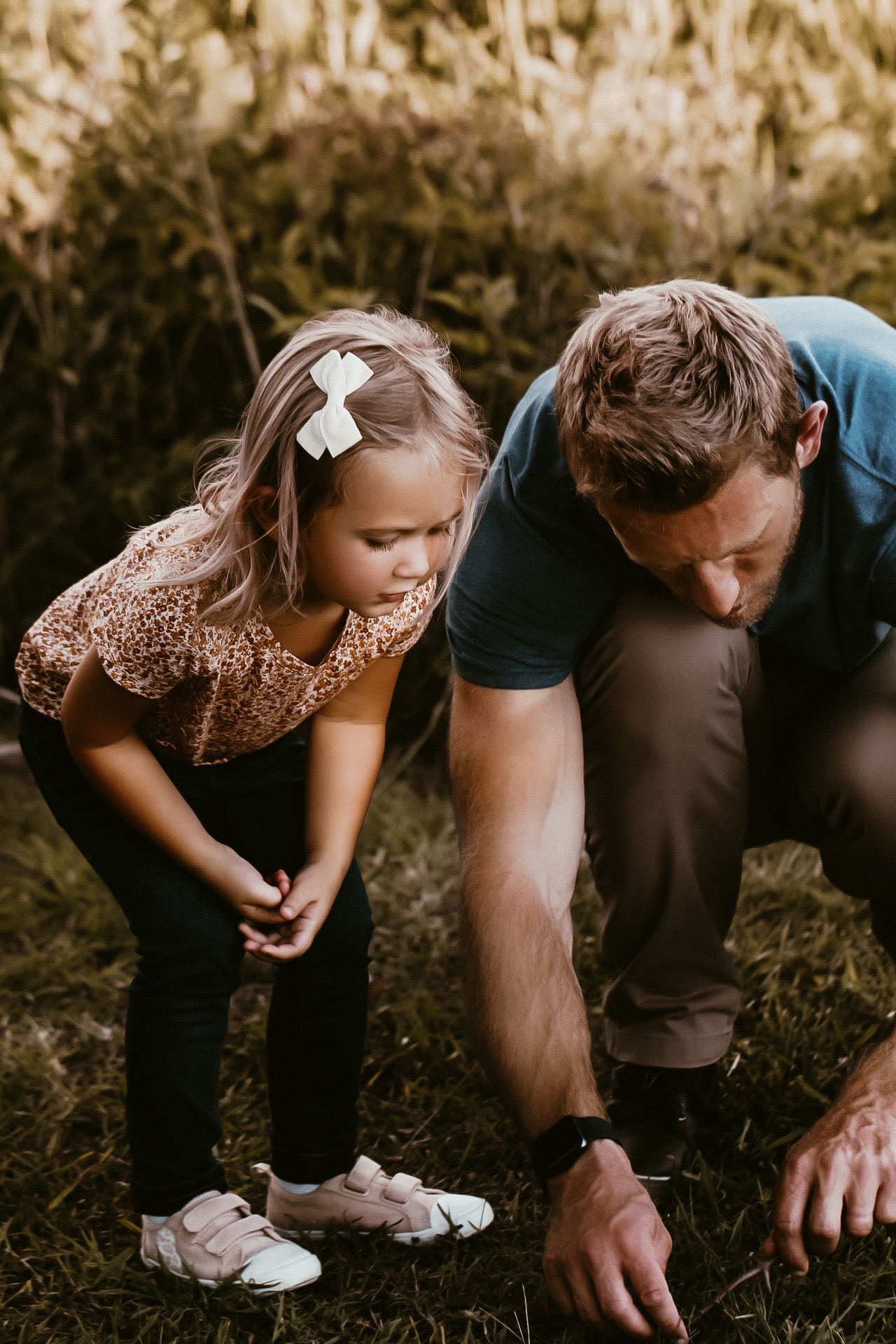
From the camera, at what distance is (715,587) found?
5.51 feet

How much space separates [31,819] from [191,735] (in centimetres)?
A: 149

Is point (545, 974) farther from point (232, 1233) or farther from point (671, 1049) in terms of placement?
point (232, 1233)

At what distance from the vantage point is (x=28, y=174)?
12.2ft

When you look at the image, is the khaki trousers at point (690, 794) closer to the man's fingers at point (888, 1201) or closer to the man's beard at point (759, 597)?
the man's beard at point (759, 597)

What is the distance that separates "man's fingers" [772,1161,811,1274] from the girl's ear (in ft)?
2.93

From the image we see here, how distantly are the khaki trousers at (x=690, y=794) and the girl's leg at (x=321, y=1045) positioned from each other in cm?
37

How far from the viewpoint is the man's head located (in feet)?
5.20

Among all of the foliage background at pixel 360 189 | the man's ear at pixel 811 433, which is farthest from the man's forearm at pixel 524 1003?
the foliage background at pixel 360 189

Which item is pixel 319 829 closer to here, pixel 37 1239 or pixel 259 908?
pixel 259 908

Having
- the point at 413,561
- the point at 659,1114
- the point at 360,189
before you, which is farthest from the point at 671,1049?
the point at 360,189

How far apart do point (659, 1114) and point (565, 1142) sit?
18.4 inches

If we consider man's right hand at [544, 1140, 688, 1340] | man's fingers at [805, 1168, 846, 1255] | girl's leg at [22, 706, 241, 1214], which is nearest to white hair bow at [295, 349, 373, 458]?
girl's leg at [22, 706, 241, 1214]

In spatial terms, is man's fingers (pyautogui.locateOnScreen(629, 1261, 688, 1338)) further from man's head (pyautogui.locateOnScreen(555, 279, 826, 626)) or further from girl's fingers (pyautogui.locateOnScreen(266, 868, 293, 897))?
man's head (pyautogui.locateOnScreen(555, 279, 826, 626))

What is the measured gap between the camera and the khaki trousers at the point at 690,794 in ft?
6.07
